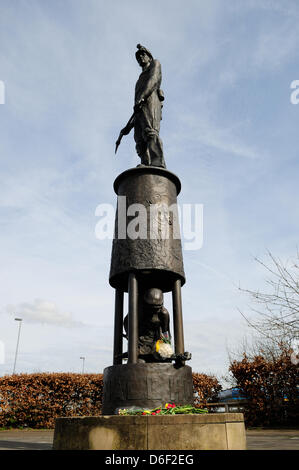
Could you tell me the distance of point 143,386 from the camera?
4.64 meters

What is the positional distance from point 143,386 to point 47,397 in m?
10.9

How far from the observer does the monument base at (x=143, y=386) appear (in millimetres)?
4605

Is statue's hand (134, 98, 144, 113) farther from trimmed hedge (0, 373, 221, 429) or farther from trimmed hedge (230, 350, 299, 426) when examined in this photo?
trimmed hedge (0, 373, 221, 429)

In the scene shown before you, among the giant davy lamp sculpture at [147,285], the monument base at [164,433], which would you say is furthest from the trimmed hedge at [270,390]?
the monument base at [164,433]

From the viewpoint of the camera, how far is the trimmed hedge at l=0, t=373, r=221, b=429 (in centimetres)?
1330

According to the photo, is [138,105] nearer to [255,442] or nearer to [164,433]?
[164,433]

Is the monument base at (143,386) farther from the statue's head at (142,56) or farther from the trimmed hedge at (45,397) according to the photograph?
the trimmed hedge at (45,397)

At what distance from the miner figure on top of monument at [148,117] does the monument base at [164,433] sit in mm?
4429

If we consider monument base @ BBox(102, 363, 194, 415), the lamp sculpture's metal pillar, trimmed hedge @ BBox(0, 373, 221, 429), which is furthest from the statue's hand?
trimmed hedge @ BBox(0, 373, 221, 429)

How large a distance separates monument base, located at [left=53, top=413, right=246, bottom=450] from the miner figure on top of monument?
4429 mm

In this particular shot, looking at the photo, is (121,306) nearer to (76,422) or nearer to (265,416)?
(76,422)

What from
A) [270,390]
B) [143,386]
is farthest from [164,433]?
[270,390]
